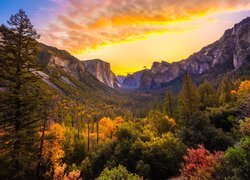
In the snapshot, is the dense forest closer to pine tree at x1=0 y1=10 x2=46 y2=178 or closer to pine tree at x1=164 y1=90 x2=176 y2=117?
pine tree at x1=0 y1=10 x2=46 y2=178

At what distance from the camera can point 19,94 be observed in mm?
17484

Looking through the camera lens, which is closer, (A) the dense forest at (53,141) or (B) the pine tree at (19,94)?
(A) the dense forest at (53,141)

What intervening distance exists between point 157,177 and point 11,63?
20.7 meters

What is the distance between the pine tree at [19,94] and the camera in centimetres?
1714

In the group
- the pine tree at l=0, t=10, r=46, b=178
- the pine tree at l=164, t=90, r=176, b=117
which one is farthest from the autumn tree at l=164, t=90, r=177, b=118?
the pine tree at l=0, t=10, r=46, b=178

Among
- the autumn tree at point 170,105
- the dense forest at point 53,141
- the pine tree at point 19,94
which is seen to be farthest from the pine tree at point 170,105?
the pine tree at point 19,94

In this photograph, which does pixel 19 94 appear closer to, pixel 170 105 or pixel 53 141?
pixel 53 141

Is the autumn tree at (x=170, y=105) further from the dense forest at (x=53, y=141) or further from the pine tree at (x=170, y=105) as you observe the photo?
the dense forest at (x=53, y=141)

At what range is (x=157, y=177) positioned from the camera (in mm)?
27953

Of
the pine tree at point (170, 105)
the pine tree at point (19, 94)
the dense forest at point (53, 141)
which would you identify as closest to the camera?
the dense forest at point (53, 141)

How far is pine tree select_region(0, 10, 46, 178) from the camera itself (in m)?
17.1

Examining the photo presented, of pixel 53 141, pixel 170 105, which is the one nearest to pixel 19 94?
pixel 53 141

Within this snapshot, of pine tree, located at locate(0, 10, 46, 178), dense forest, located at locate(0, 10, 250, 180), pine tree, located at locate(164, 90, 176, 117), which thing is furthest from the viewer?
pine tree, located at locate(164, 90, 176, 117)

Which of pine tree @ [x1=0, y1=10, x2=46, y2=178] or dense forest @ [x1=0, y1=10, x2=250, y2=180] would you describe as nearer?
dense forest @ [x1=0, y1=10, x2=250, y2=180]
